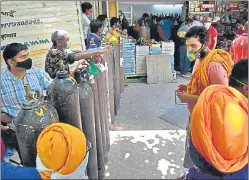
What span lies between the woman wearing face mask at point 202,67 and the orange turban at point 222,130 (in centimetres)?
93

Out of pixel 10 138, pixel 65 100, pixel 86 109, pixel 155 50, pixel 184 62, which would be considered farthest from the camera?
pixel 184 62

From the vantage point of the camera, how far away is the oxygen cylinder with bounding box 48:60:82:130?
1.87m

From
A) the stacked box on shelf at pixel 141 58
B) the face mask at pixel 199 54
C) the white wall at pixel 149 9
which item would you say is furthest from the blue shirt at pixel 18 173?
the white wall at pixel 149 9

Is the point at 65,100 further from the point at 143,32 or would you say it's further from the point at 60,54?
the point at 143,32

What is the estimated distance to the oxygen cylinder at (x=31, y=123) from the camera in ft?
5.33

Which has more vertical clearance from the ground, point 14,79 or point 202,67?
point 202,67

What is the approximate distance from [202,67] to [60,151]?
144cm

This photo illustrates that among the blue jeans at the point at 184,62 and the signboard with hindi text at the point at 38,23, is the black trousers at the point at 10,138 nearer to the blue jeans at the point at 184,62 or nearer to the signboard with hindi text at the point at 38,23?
the signboard with hindi text at the point at 38,23

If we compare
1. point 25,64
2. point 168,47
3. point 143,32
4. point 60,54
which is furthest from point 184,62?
point 25,64

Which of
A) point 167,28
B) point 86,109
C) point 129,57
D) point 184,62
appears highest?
point 167,28

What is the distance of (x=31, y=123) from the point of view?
162 centimetres

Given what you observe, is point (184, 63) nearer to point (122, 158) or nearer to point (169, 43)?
point (169, 43)

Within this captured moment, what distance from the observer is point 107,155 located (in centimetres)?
316

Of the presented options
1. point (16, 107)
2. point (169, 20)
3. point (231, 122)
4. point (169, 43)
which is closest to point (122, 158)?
point (16, 107)
